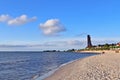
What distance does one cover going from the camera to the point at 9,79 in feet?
93.4

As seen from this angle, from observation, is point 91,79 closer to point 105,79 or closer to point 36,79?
point 105,79

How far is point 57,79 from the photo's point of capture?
2470 centimetres

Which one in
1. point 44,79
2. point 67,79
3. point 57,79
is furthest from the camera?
point 44,79

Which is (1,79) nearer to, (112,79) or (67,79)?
(67,79)

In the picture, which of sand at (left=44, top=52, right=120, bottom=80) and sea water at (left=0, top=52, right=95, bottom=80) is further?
sea water at (left=0, top=52, right=95, bottom=80)

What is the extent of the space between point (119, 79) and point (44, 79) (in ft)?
28.7

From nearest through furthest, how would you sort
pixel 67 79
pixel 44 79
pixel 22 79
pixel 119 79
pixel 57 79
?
pixel 119 79 < pixel 67 79 < pixel 57 79 < pixel 44 79 < pixel 22 79

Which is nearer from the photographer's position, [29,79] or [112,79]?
[112,79]

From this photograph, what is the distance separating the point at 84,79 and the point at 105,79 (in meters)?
1.85

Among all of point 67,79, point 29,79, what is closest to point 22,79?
point 29,79

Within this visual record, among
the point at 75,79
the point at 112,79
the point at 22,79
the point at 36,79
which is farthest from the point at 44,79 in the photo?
the point at 112,79

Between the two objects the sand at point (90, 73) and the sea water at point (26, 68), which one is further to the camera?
the sea water at point (26, 68)

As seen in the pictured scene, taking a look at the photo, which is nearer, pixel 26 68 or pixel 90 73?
pixel 90 73

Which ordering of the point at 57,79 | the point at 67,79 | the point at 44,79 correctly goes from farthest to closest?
the point at 44,79
the point at 57,79
the point at 67,79
